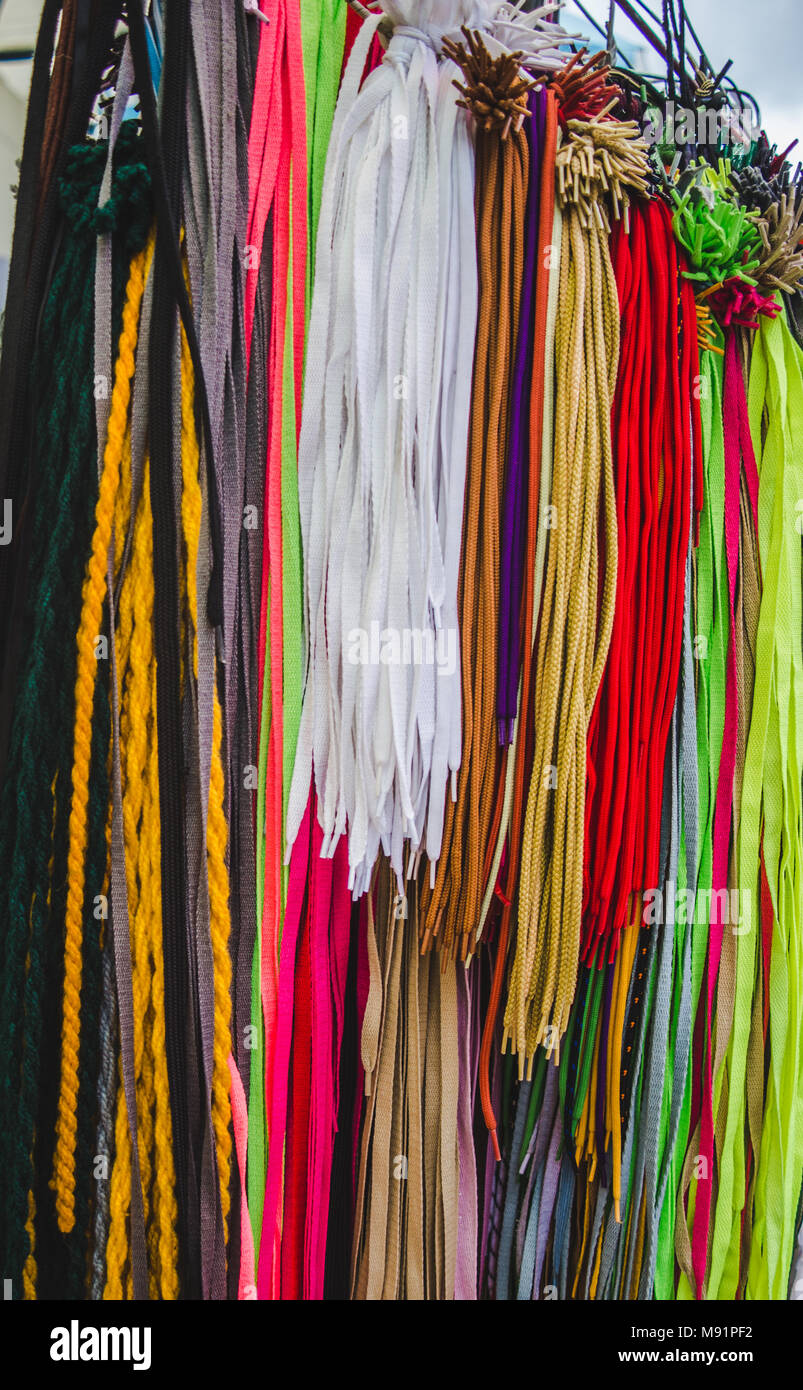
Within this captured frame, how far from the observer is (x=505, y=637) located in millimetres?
661

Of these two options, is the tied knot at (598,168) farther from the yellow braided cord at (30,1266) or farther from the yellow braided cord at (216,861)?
the yellow braided cord at (30,1266)

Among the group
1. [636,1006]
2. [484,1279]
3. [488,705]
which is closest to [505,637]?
[488,705]

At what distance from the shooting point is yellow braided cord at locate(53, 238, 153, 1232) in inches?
22.3

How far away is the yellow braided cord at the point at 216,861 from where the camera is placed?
1.91 ft

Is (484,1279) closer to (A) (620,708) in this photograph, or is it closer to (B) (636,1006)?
(B) (636,1006)

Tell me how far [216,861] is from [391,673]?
7.7 inches

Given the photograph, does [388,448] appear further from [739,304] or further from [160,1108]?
[160,1108]

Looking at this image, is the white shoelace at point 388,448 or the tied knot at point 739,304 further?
the tied knot at point 739,304

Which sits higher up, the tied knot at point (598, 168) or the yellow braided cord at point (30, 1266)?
the tied knot at point (598, 168)

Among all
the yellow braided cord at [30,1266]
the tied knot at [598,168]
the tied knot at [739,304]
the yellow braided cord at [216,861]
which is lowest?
the yellow braided cord at [30,1266]

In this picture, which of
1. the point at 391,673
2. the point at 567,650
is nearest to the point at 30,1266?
the point at 391,673

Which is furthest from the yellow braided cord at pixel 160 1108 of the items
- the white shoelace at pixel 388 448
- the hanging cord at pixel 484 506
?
the hanging cord at pixel 484 506

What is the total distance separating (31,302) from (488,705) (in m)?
0.49

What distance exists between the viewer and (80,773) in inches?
22.9
